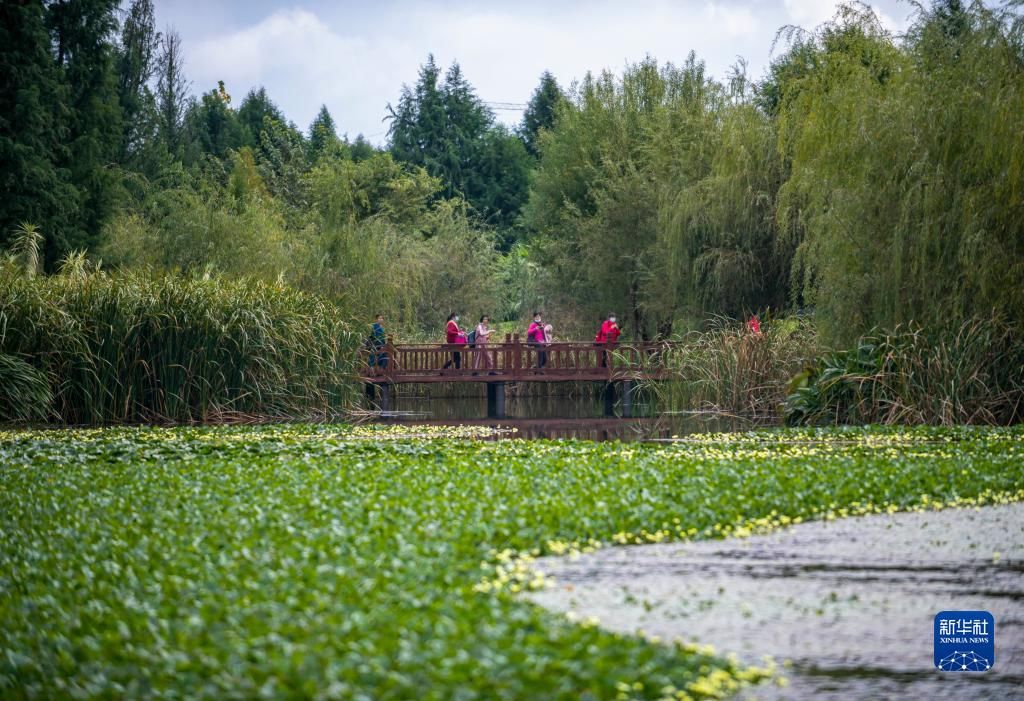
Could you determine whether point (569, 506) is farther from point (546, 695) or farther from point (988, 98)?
point (988, 98)

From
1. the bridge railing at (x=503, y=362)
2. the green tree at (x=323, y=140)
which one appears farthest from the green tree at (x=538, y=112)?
the bridge railing at (x=503, y=362)

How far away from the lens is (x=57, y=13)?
2994 cm

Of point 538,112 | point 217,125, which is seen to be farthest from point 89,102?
point 538,112

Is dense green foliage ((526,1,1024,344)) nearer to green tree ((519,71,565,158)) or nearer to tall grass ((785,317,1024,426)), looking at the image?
tall grass ((785,317,1024,426))

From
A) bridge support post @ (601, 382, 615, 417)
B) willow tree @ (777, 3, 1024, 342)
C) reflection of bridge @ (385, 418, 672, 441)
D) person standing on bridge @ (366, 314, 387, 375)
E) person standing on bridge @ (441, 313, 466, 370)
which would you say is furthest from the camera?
bridge support post @ (601, 382, 615, 417)

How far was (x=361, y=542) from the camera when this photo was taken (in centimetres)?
632

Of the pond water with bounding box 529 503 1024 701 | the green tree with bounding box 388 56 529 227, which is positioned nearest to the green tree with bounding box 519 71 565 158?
the green tree with bounding box 388 56 529 227

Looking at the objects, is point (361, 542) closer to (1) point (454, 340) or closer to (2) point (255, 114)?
(1) point (454, 340)

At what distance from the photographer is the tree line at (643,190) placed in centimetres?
1552

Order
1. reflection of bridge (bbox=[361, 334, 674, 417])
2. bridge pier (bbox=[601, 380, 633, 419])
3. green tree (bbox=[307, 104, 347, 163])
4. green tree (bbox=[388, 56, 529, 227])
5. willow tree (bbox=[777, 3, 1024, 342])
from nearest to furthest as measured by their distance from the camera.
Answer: willow tree (bbox=[777, 3, 1024, 342]), bridge pier (bbox=[601, 380, 633, 419]), reflection of bridge (bbox=[361, 334, 674, 417]), green tree (bbox=[307, 104, 347, 163]), green tree (bbox=[388, 56, 529, 227])

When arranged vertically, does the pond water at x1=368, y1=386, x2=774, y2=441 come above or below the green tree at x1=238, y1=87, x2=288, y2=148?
below

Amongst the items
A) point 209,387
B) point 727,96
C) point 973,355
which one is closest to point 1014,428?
point 973,355

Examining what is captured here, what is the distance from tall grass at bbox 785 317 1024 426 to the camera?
14836 millimetres

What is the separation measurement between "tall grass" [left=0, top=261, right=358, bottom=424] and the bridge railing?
900 centimetres
